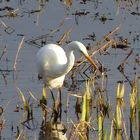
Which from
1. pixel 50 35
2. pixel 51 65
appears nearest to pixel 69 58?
pixel 51 65

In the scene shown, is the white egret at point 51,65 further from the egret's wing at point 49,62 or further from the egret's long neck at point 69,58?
the egret's long neck at point 69,58

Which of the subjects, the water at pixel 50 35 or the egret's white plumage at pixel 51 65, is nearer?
the water at pixel 50 35

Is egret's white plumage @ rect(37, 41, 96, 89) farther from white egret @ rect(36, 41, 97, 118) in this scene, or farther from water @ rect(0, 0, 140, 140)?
water @ rect(0, 0, 140, 140)

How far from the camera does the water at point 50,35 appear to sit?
986 centimetres

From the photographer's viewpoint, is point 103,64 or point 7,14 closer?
point 103,64

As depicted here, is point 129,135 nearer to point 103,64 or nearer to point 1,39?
point 103,64

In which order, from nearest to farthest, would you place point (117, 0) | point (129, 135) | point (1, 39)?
point (129, 135), point (1, 39), point (117, 0)

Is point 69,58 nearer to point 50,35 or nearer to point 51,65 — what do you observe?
point 51,65

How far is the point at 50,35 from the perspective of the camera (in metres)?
12.9

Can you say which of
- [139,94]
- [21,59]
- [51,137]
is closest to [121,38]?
[21,59]

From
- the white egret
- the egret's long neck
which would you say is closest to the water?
the white egret

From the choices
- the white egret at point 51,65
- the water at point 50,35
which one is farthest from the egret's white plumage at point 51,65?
the water at point 50,35

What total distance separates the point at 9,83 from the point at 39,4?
15.2 feet

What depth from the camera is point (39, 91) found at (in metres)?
10.3
